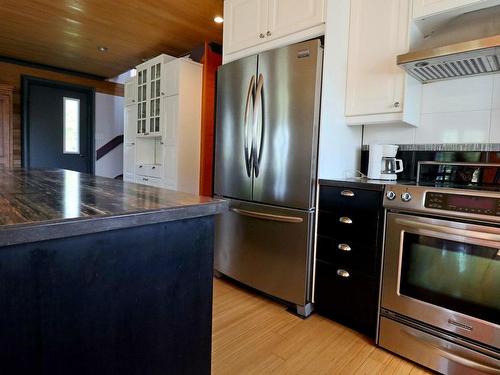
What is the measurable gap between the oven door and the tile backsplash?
0.78 meters

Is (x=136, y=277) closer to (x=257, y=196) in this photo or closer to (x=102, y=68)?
(x=257, y=196)

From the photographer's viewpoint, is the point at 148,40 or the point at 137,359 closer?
the point at 137,359

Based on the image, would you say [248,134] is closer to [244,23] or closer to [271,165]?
[271,165]

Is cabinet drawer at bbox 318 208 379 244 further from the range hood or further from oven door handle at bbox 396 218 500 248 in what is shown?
the range hood

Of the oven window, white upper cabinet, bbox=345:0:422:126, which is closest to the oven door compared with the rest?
the oven window

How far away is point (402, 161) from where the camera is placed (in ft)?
7.16

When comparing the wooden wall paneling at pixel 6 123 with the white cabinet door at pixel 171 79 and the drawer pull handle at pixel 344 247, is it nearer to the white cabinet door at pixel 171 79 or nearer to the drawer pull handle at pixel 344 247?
the white cabinet door at pixel 171 79

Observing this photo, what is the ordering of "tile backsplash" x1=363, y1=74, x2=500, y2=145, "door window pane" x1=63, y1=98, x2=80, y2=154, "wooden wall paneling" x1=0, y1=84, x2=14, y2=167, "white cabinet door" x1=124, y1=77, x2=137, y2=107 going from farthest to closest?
"door window pane" x1=63, y1=98, x2=80, y2=154 → "wooden wall paneling" x1=0, y1=84, x2=14, y2=167 → "white cabinet door" x1=124, y1=77, x2=137, y2=107 → "tile backsplash" x1=363, y1=74, x2=500, y2=145

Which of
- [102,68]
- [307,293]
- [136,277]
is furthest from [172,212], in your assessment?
[102,68]

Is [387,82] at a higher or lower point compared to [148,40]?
lower

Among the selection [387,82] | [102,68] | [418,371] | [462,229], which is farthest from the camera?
[102,68]

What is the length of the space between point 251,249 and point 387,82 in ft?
4.67

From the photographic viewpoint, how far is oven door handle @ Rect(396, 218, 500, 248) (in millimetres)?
1348

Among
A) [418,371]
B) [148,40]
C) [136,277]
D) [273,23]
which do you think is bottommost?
[418,371]
